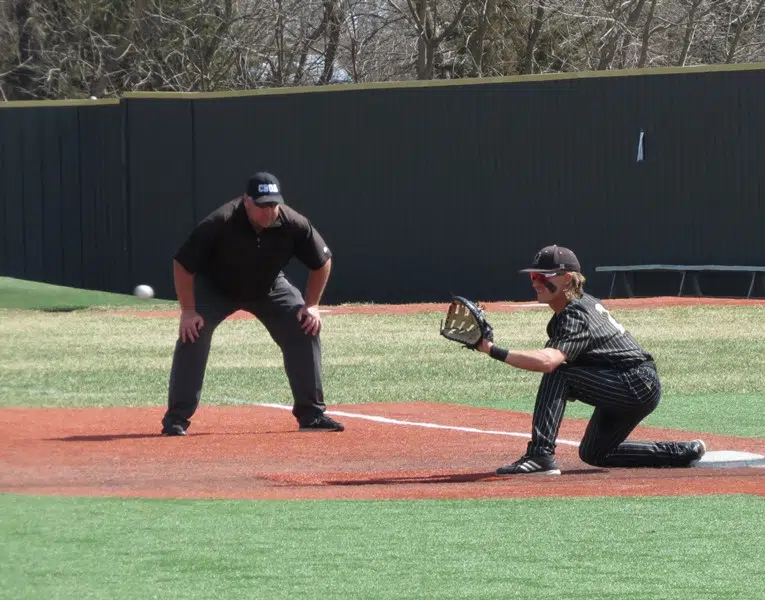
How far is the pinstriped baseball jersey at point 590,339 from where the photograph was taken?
7.46m

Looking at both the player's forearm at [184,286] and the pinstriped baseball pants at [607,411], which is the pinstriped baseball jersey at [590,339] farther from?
the player's forearm at [184,286]

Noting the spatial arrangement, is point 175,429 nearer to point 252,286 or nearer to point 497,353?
point 252,286

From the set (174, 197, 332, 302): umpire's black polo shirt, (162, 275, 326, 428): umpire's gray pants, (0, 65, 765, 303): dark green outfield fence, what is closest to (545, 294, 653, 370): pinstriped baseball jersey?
(174, 197, 332, 302): umpire's black polo shirt

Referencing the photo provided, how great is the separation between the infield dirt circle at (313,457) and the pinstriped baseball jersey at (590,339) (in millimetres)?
597

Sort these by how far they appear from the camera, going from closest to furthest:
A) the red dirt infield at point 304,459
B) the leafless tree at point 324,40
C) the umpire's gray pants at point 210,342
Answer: the red dirt infield at point 304,459, the umpire's gray pants at point 210,342, the leafless tree at point 324,40

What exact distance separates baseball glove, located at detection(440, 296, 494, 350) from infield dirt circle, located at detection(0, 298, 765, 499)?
2.39 feet

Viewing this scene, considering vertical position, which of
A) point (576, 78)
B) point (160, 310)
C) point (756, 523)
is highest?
point (576, 78)

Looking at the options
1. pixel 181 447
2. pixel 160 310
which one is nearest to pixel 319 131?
pixel 160 310

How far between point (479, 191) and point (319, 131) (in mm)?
2927

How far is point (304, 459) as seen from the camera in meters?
8.55

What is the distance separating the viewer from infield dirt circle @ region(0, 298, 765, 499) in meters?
7.31

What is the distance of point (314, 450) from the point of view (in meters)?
8.95

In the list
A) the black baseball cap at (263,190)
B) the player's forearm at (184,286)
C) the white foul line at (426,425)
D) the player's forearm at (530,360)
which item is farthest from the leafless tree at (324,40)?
the player's forearm at (530,360)

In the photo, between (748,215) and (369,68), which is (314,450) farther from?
(369,68)
